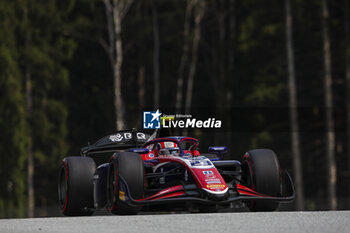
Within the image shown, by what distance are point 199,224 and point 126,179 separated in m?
2.02

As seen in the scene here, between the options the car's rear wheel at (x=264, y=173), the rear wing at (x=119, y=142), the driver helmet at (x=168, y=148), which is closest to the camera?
the car's rear wheel at (x=264, y=173)

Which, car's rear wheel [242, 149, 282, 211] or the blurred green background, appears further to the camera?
the blurred green background

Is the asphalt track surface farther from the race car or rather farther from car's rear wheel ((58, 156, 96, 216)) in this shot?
car's rear wheel ((58, 156, 96, 216))

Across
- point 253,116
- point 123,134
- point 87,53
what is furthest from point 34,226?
point 87,53

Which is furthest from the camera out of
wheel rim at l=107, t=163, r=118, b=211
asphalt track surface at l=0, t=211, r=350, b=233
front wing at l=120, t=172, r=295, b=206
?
wheel rim at l=107, t=163, r=118, b=211

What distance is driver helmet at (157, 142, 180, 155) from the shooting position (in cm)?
1182

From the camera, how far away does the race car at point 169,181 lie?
34.2ft

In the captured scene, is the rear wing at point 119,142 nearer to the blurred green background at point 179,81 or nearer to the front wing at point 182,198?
the front wing at point 182,198

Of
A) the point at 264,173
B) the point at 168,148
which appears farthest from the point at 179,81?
the point at 264,173

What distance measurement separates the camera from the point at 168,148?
1188 centimetres

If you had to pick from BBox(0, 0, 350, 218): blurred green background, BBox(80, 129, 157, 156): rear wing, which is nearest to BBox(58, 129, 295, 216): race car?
BBox(80, 129, 157, 156): rear wing

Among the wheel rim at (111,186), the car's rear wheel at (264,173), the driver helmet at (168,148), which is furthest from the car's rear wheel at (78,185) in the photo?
the car's rear wheel at (264,173)

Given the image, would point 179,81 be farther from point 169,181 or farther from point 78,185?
point 169,181

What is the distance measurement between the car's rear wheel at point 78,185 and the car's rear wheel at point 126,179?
1.09m
